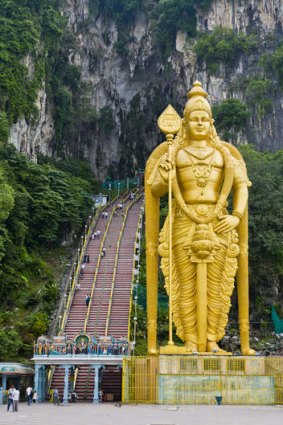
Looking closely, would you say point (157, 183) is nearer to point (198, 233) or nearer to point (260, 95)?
point (198, 233)

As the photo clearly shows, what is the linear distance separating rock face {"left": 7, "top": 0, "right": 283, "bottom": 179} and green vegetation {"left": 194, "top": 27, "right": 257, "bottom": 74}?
805mm

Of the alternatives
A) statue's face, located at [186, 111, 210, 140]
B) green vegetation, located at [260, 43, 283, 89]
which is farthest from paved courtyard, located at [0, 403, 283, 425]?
green vegetation, located at [260, 43, 283, 89]

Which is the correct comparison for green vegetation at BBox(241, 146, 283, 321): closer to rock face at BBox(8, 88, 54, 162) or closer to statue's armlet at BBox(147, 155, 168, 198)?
statue's armlet at BBox(147, 155, 168, 198)

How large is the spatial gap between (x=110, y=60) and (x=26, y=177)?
49.8 feet

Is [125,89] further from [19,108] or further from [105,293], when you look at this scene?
[105,293]

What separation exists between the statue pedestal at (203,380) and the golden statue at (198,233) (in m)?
0.63

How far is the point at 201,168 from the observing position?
13.1 metres

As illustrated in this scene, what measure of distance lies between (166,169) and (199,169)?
757 millimetres

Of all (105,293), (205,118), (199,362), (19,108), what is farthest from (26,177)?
(199,362)

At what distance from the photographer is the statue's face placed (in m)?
13.2

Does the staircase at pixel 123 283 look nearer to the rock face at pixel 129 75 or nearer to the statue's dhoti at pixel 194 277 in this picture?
the statue's dhoti at pixel 194 277

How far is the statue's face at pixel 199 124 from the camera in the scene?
43.3 feet

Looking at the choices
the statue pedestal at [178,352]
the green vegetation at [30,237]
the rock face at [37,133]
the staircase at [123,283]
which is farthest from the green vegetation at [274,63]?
the statue pedestal at [178,352]

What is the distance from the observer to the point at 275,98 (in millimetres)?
30547
